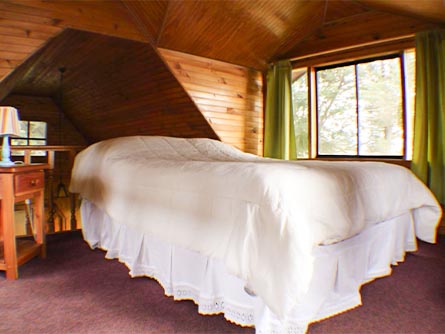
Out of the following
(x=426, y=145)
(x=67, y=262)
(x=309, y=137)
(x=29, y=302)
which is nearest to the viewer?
(x=29, y=302)

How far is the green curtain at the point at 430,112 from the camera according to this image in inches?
132

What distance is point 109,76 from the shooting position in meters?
5.08

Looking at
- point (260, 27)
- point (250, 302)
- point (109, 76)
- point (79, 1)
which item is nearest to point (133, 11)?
point (79, 1)

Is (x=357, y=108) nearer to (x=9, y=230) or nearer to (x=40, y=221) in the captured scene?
(x=40, y=221)

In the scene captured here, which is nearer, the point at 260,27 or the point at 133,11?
the point at 133,11

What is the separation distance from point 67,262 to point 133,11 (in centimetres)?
261

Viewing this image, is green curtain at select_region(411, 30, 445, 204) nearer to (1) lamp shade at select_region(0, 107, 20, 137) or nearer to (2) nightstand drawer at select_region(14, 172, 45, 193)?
(2) nightstand drawer at select_region(14, 172, 45, 193)

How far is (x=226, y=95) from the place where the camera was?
14.3ft

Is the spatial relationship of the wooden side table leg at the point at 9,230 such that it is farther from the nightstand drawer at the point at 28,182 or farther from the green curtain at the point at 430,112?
the green curtain at the point at 430,112

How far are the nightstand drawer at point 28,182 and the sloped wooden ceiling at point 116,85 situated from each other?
1781mm

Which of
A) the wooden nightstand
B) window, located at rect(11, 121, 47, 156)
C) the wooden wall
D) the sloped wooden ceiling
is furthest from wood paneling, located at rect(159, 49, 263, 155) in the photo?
window, located at rect(11, 121, 47, 156)

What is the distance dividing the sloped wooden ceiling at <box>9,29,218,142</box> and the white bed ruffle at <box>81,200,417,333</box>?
2.38 metres

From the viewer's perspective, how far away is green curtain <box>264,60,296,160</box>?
4.52 meters

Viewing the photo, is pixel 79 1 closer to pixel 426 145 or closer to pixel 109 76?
pixel 109 76
